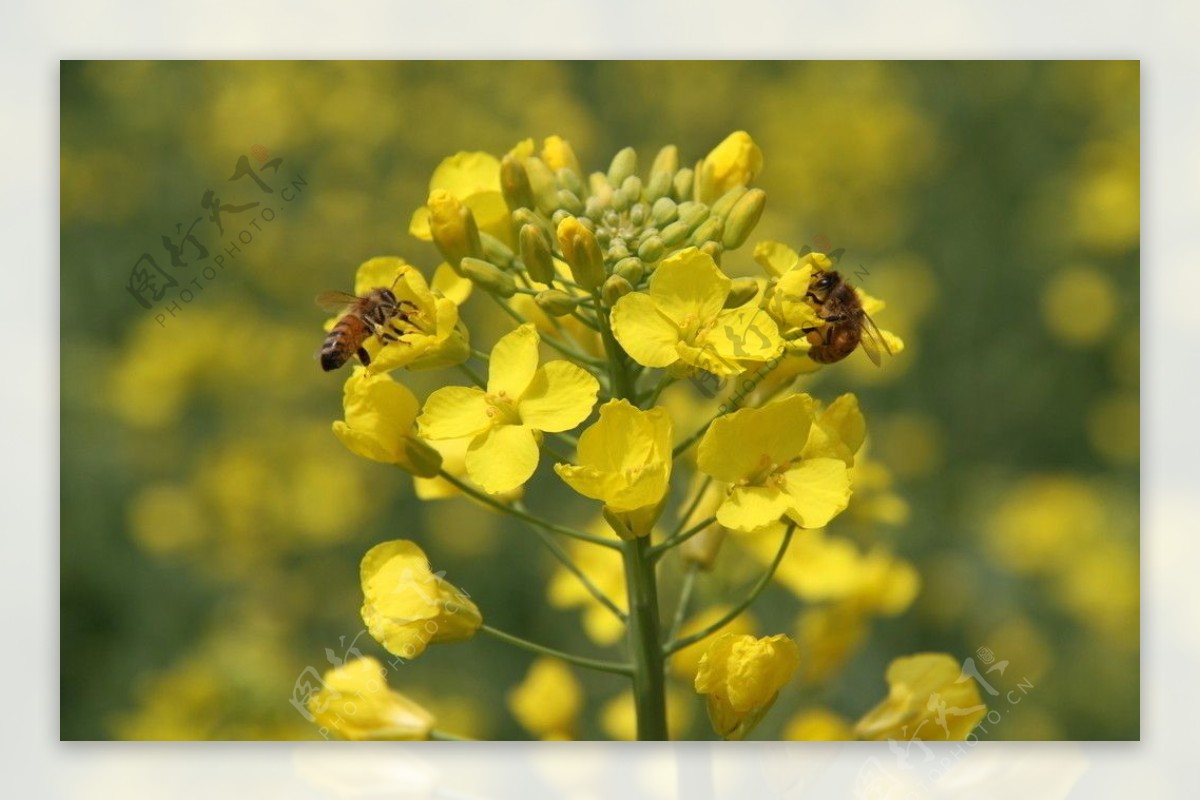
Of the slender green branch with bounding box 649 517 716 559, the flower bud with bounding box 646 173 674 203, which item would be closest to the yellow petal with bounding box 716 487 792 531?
the slender green branch with bounding box 649 517 716 559

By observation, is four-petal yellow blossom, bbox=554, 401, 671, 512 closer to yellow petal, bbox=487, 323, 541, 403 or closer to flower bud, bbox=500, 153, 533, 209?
yellow petal, bbox=487, 323, 541, 403

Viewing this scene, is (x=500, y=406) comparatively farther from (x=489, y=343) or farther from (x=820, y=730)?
(x=489, y=343)

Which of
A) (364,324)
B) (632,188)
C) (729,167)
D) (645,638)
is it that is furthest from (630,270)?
(645,638)

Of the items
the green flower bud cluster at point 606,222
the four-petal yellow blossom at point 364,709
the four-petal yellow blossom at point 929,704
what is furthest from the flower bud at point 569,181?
the four-petal yellow blossom at point 929,704

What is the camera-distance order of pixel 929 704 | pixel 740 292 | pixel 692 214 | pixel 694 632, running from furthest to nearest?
pixel 694 632, pixel 929 704, pixel 692 214, pixel 740 292

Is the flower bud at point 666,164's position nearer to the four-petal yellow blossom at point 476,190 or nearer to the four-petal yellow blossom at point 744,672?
the four-petal yellow blossom at point 476,190

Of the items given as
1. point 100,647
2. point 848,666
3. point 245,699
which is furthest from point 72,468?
point 848,666

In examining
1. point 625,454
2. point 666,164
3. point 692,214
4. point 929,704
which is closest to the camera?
point 625,454
